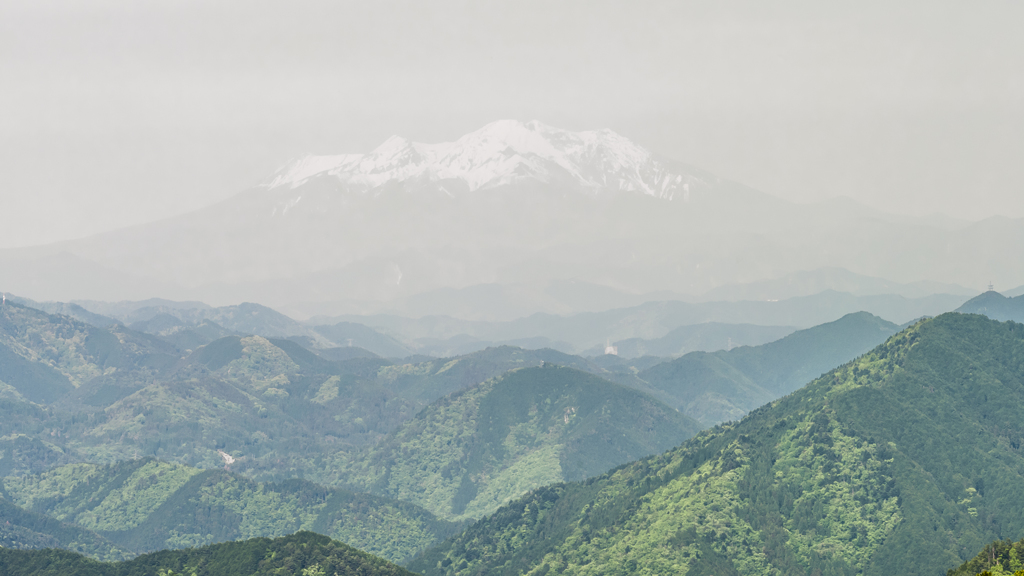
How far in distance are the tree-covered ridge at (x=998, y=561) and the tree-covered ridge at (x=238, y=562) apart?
80.7 m

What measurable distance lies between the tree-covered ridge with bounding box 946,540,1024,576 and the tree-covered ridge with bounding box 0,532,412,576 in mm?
80684

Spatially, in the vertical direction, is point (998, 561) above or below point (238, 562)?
above

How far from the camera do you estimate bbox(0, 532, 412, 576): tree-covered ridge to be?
533ft

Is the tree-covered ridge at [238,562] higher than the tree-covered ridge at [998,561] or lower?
lower

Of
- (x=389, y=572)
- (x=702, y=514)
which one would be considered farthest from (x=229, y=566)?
(x=702, y=514)

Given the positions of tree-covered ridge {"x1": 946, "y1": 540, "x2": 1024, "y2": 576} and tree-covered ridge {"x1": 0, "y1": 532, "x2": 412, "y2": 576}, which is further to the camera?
tree-covered ridge {"x1": 0, "y1": 532, "x2": 412, "y2": 576}

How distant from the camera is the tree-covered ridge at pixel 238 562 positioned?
533 ft

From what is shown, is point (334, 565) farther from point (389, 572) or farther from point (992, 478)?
point (992, 478)

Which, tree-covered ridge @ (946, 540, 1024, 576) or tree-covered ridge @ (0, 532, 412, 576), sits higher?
tree-covered ridge @ (946, 540, 1024, 576)

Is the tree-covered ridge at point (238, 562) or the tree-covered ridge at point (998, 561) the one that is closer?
the tree-covered ridge at point (998, 561)

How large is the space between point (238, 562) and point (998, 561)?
10461 cm

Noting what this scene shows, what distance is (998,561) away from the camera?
13738 cm

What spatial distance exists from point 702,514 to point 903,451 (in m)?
37.3

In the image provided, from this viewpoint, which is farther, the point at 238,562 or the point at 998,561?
the point at 238,562
